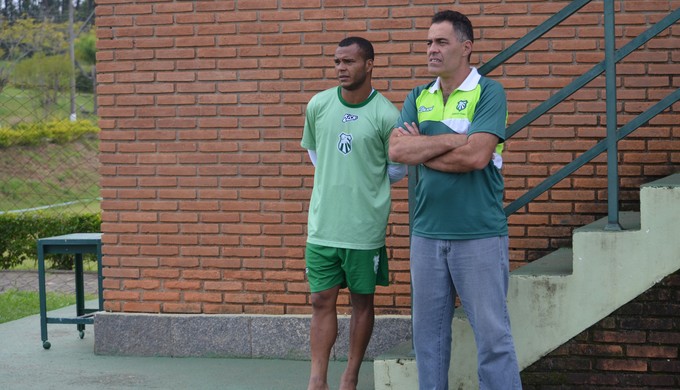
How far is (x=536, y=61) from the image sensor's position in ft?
21.5

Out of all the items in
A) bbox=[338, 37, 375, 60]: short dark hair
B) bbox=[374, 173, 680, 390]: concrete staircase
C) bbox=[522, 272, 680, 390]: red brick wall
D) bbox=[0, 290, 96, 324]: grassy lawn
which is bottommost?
bbox=[0, 290, 96, 324]: grassy lawn

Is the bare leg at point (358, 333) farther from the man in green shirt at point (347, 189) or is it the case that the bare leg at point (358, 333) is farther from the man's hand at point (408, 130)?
the man's hand at point (408, 130)

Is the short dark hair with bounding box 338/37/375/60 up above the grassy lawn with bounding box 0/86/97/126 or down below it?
below

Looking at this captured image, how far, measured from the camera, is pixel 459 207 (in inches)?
182

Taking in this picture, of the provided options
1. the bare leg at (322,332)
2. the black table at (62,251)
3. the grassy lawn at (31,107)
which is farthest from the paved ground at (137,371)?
the grassy lawn at (31,107)

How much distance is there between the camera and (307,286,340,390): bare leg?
5543mm

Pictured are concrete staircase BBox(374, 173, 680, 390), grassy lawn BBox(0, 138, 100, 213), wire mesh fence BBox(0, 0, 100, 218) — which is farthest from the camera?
wire mesh fence BBox(0, 0, 100, 218)

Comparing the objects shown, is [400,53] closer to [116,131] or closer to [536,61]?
[536,61]

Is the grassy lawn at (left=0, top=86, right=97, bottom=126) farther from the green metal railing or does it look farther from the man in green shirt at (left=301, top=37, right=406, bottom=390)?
the green metal railing

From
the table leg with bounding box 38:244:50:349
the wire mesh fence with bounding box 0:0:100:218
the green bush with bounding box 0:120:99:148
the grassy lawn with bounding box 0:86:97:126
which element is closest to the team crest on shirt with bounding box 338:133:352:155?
the table leg with bounding box 38:244:50:349

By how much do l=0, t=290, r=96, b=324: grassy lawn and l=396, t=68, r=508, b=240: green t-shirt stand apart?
6115 mm

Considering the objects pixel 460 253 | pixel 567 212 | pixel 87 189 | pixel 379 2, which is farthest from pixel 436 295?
pixel 87 189

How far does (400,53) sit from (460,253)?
7.91 feet

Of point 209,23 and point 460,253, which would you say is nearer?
point 460,253
